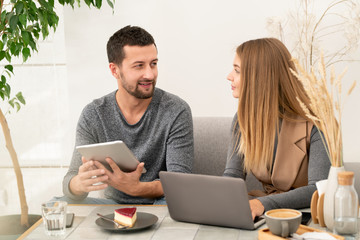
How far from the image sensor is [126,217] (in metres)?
1.68

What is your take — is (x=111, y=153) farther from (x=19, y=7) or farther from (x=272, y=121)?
(x=19, y=7)

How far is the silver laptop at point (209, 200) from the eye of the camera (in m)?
1.59

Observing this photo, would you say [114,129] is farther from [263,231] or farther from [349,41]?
[349,41]

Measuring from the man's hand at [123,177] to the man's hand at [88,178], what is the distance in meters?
0.02

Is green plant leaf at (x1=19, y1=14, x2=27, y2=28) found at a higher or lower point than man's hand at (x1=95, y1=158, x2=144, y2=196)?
higher

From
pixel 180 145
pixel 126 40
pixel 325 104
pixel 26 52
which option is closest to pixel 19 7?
pixel 26 52

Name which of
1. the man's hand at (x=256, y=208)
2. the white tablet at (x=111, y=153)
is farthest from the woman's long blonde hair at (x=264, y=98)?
the white tablet at (x=111, y=153)

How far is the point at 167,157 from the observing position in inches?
99.7

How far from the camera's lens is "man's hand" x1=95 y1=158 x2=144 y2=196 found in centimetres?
207

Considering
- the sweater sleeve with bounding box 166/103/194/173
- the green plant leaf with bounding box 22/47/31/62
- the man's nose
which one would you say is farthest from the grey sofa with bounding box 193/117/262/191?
the green plant leaf with bounding box 22/47/31/62

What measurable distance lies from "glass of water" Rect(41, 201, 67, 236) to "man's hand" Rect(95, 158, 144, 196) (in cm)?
39

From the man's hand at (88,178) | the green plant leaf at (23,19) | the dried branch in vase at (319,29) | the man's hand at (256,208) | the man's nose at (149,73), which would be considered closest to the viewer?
the man's hand at (256,208)

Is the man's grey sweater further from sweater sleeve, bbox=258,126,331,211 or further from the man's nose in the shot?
sweater sleeve, bbox=258,126,331,211

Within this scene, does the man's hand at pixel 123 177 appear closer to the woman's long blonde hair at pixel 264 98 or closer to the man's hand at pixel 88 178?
the man's hand at pixel 88 178
